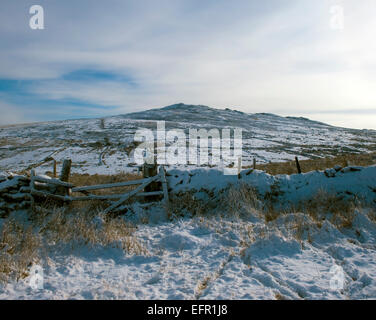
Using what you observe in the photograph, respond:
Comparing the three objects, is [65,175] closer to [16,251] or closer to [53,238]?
[53,238]

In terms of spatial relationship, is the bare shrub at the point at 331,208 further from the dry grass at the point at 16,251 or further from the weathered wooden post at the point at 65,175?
the weathered wooden post at the point at 65,175

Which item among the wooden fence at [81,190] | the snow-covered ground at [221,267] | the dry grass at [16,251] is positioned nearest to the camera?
the snow-covered ground at [221,267]

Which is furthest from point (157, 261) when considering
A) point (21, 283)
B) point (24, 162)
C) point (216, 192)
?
point (24, 162)

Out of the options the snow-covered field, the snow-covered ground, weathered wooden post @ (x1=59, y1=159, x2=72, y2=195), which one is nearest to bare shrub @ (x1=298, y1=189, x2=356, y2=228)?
the snow-covered field

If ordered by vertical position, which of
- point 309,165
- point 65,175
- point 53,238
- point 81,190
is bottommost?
point 53,238

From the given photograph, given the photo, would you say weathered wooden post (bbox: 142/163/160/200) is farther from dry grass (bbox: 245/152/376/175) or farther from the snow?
dry grass (bbox: 245/152/376/175)

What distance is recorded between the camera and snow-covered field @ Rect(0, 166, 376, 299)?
11.2 ft

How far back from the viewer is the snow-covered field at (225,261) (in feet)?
11.2

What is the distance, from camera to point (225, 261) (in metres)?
4.25

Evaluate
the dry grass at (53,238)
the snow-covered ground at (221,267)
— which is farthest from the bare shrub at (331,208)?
the dry grass at (53,238)

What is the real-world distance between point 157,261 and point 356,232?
408 cm

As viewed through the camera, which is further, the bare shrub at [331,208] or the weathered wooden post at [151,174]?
the weathered wooden post at [151,174]

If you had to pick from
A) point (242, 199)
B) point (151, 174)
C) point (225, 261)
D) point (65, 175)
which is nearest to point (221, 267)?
point (225, 261)
